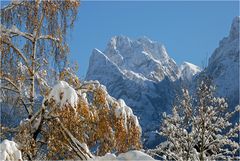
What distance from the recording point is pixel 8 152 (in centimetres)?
529

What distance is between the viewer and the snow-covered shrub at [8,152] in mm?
5198

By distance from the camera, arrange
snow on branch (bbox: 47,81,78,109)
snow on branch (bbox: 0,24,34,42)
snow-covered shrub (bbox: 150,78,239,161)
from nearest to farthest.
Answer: snow on branch (bbox: 47,81,78,109), snow on branch (bbox: 0,24,34,42), snow-covered shrub (bbox: 150,78,239,161)

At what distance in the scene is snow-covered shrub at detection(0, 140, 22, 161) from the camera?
5198mm

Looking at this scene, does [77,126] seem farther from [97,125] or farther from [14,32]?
[14,32]

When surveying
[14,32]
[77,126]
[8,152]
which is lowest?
[8,152]

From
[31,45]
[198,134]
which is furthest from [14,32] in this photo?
[198,134]

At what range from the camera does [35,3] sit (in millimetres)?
7480

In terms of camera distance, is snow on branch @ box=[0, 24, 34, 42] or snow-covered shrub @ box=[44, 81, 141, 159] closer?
snow-covered shrub @ box=[44, 81, 141, 159]

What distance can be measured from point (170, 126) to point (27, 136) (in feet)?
42.1

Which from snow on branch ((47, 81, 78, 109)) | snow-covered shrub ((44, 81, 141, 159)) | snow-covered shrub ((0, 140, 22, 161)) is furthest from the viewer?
snow-covered shrub ((44, 81, 141, 159))

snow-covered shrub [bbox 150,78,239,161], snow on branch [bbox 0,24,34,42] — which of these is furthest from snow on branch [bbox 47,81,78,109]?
snow-covered shrub [bbox 150,78,239,161]

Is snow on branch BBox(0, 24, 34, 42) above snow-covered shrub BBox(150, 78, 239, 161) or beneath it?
beneath

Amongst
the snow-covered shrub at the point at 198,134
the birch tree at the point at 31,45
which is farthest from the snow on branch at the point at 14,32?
the snow-covered shrub at the point at 198,134

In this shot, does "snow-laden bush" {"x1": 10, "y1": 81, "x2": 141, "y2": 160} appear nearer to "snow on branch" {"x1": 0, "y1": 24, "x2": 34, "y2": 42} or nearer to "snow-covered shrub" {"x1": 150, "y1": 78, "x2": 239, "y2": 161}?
"snow on branch" {"x1": 0, "y1": 24, "x2": 34, "y2": 42}
